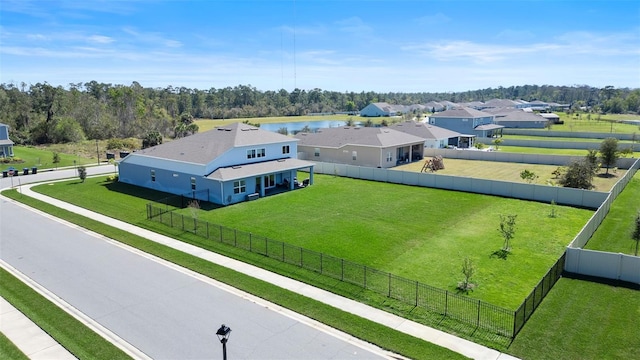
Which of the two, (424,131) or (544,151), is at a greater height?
(424,131)

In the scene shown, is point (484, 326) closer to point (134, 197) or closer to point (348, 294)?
point (348, 294)

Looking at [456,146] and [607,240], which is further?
[456,146]

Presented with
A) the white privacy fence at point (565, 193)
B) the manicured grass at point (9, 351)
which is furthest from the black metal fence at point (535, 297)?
the manicured grass at point (9, 351)

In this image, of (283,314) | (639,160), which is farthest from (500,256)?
(639,160)

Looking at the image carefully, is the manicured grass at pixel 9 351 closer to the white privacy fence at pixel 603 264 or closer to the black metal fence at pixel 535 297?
the black metal fence at pixel 535 297

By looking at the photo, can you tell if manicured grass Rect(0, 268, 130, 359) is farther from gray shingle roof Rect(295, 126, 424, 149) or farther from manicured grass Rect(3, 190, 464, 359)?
gray shingle roof Rect(295, 126, 424, 149)

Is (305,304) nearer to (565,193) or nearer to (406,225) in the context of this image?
(406,225)

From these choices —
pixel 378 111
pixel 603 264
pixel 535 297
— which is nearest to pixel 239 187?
pixel 535 297
